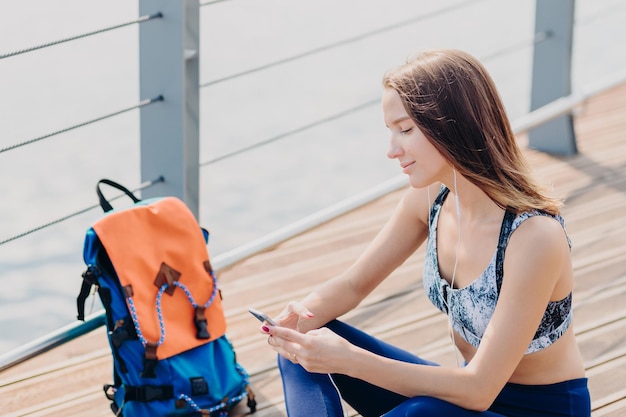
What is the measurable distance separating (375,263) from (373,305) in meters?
0.77

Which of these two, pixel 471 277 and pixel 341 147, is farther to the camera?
pixel 341 147

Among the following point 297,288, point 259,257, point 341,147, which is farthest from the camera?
point 341,147

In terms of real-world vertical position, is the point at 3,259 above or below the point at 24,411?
below

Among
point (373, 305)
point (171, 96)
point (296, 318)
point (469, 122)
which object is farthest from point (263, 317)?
point (373, 305)

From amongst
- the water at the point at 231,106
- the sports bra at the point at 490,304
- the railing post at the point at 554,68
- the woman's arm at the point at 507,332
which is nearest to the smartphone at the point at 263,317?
the woman's arm at the point at 507,332

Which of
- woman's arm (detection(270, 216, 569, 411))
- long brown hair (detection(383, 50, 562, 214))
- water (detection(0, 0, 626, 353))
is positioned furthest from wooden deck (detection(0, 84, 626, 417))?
water (detection(0, 0, 626, 353))

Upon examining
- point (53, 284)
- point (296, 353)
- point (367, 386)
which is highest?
point (296, 353)

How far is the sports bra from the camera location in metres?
1.59

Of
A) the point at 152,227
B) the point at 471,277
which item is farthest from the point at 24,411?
the point at 471,277

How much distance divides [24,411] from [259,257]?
98cm

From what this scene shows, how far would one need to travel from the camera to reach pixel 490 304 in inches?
63.6

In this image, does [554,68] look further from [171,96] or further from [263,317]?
[263,317]

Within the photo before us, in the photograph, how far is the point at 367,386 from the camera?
1738 mm

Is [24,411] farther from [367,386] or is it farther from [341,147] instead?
[341,147]
